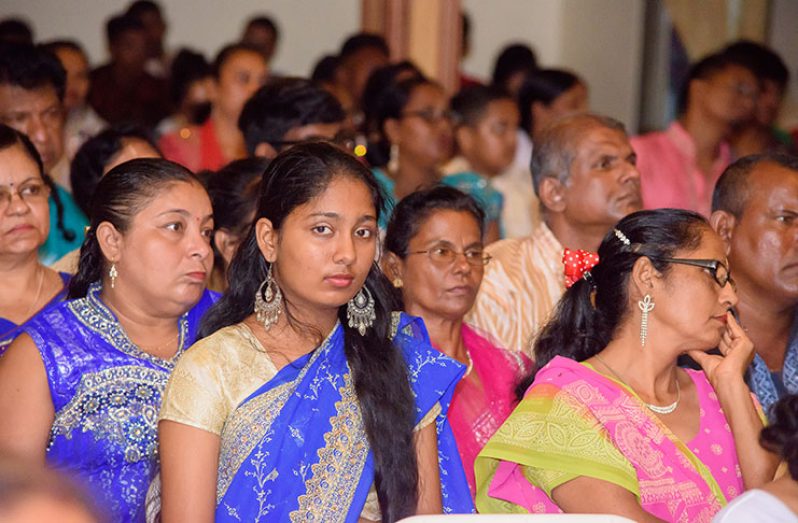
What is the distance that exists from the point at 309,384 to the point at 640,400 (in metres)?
0.74

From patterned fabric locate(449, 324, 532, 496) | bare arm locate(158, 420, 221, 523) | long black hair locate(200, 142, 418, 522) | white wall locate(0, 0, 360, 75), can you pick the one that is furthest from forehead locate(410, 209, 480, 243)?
white wall locate(0, 0, 360, 75)

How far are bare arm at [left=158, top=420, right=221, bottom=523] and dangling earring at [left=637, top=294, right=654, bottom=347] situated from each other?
0.99 meters

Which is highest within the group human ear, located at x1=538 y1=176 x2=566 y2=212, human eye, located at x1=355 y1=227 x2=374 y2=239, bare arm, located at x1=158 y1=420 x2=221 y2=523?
human eye, located at x1=355 y1=227 x2=374 y2=239

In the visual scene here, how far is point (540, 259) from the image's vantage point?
12.6ft

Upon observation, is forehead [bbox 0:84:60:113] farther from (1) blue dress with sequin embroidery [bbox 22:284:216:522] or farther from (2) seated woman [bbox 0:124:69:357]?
(1) blue dress with sequin embroidery [bbox 22:284:216:522]

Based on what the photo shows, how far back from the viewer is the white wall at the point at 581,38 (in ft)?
24.6

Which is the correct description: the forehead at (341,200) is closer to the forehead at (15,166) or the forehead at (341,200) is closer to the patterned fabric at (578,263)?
the patterned fabric at (578,263)

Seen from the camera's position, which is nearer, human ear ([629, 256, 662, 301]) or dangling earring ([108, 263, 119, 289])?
human ear ([629, 256, 662, 301])

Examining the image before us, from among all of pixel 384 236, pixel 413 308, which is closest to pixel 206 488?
pixel 413 308

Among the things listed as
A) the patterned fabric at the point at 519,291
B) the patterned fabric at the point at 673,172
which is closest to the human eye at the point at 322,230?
the patterned fabric at the point at 519,291

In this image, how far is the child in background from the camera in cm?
552

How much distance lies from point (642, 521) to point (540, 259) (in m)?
1.51

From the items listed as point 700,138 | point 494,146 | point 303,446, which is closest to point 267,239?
point 303,446

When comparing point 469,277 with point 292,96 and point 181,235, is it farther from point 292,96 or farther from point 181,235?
point 292,96
